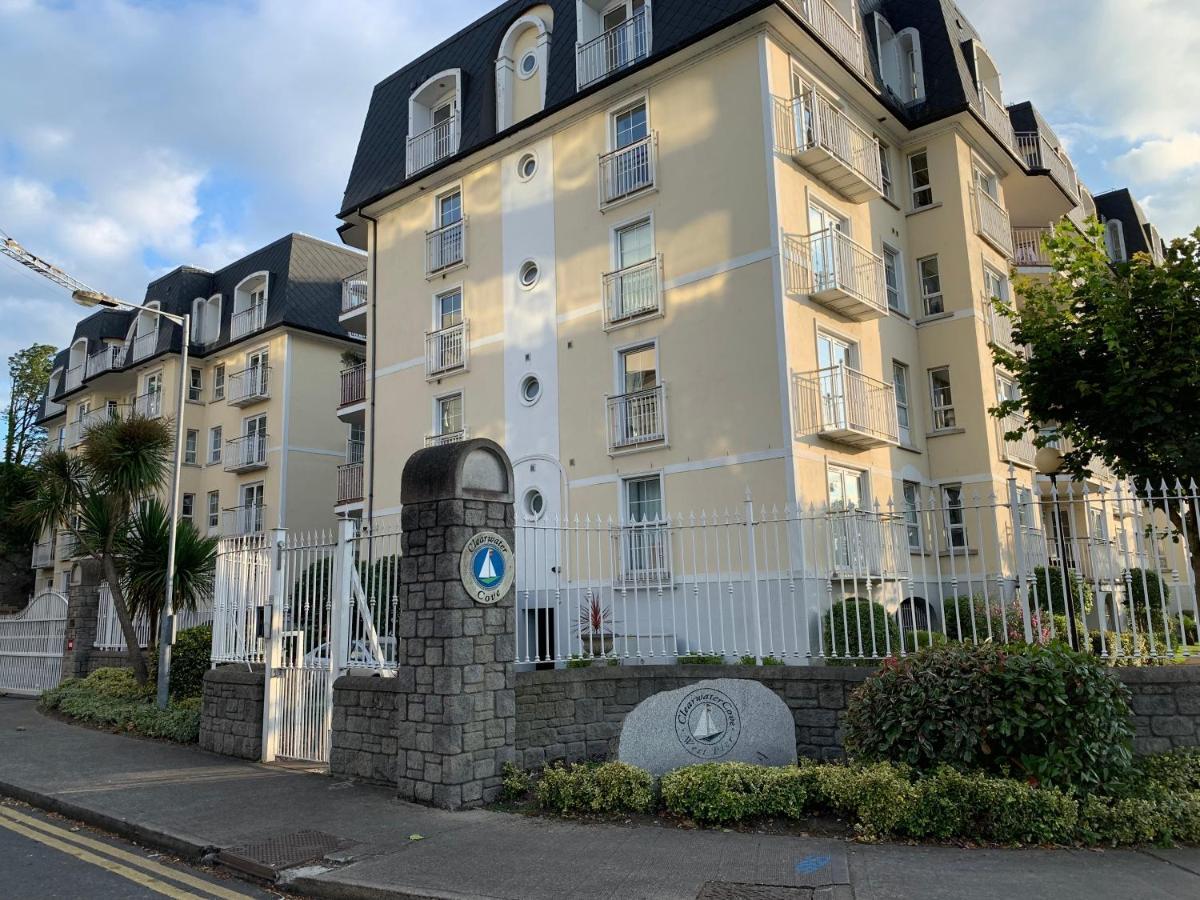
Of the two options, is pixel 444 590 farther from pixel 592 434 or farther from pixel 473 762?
pixel 592 434

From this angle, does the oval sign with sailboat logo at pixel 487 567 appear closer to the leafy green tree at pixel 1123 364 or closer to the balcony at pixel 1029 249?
the leafy green tree at pixel 1123 364

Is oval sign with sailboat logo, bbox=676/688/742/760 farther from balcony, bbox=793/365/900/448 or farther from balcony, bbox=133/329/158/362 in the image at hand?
balcony, bbox=133/329/158/362

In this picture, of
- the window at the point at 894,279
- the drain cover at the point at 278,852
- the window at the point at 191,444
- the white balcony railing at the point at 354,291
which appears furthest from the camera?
the window at the point at 191,444

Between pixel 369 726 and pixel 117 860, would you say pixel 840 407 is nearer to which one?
pixel 369 726

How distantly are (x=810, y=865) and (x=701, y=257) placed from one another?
43.2 ft

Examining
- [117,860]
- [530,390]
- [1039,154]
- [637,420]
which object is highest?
[1039,154]

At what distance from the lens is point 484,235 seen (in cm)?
2136

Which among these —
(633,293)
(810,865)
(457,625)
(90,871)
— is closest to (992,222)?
(633,293)

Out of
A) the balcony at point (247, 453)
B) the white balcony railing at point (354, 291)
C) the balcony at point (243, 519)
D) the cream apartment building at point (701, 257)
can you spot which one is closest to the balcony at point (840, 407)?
the cream apartment building at point (701, 257)

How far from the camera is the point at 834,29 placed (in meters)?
18.6

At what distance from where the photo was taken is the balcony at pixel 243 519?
99.8 feet

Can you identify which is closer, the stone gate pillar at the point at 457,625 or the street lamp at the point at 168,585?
the stone gate pillar at the point at 457,625

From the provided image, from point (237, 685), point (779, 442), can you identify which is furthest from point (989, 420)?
point (237, 685)

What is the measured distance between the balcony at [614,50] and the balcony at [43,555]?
34.1m
